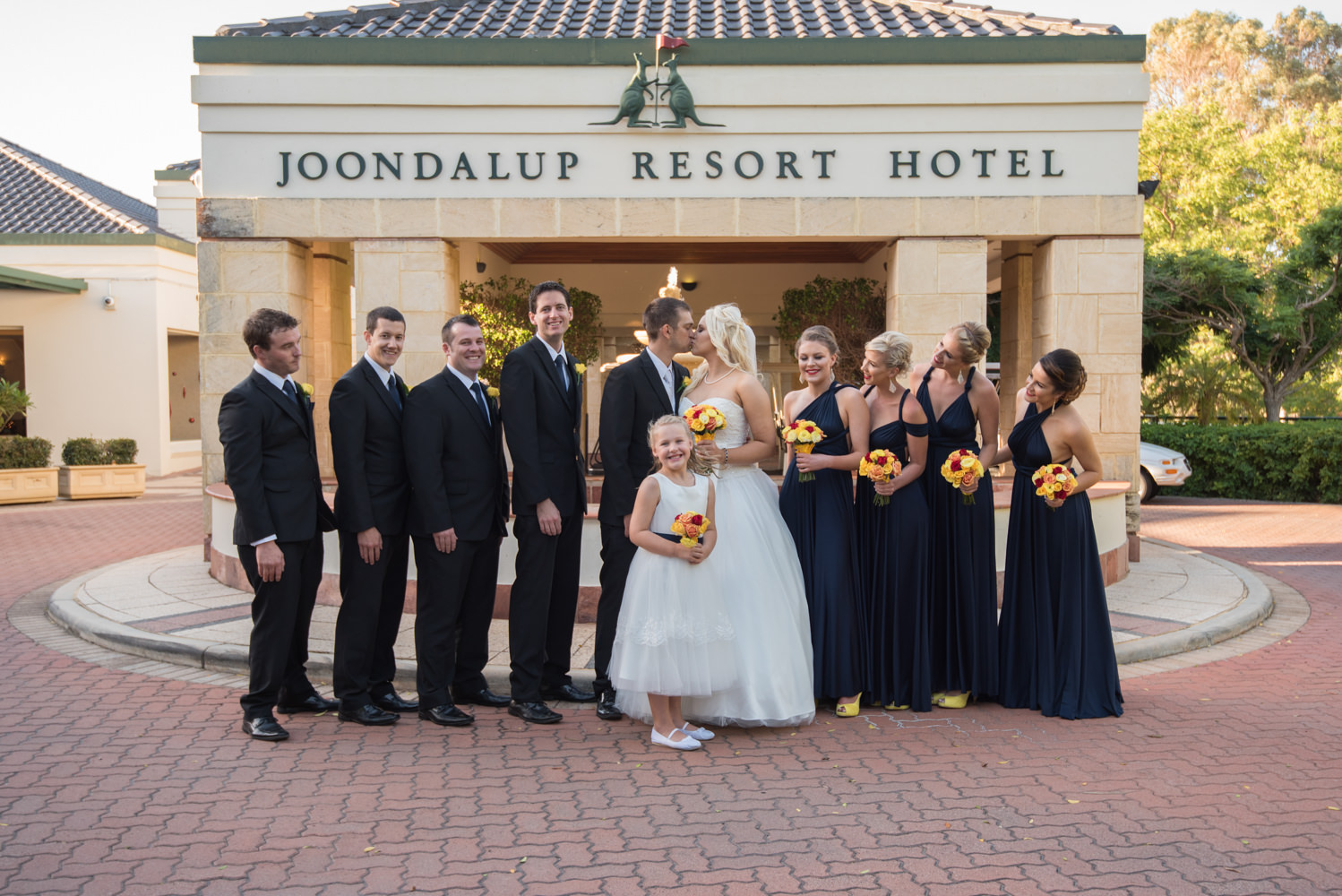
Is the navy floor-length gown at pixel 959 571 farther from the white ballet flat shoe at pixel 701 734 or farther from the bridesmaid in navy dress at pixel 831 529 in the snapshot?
the white ballet flat shoe at pixel 701 734

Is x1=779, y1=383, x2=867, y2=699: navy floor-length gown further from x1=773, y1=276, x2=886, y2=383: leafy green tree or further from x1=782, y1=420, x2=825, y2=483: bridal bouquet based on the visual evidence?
x1=773, y1=276, x2=886, y2=383: leafy green tree

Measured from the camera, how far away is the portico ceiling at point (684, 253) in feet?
48.6

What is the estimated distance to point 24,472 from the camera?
736 inches

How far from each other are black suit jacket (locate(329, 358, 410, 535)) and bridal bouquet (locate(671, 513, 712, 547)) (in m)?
1.56

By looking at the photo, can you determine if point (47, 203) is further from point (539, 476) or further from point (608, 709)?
point (608, 709)

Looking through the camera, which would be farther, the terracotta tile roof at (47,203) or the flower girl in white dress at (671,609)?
the terracotta tile roof at (47,203)

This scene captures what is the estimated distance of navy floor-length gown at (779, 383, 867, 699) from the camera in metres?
5.45

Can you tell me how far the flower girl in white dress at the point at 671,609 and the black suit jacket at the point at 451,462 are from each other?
0.93 meters

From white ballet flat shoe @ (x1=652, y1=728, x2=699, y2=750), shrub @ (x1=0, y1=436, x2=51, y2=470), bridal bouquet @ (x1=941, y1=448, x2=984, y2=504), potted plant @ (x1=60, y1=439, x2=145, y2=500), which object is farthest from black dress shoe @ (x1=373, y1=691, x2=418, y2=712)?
potted plant @ (x1=60, y1=439, x2=145, y2=500)

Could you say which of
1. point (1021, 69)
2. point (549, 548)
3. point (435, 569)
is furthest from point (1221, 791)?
point (1021, 69)

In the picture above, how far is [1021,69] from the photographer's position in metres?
10.7

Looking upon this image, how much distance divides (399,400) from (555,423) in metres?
0.83

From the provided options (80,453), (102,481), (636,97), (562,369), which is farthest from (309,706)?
(80,453)

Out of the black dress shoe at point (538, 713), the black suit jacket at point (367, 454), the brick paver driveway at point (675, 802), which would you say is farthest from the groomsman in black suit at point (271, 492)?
the black dress shoe at point (538, 713)
